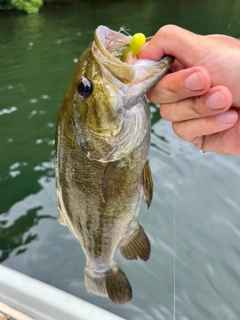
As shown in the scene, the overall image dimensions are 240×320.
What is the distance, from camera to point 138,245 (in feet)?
6.77

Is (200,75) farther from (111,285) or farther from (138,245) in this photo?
(111,285)

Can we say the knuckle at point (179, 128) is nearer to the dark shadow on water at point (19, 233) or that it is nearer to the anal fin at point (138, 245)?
the anal fin at point (138, 245)

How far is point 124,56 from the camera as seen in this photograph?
1478 mm

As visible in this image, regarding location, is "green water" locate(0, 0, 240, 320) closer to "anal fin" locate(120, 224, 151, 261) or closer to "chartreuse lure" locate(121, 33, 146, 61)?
"anal fin" locate(120, 224, 151, 261)

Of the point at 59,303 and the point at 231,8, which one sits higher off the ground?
the point at 59,303

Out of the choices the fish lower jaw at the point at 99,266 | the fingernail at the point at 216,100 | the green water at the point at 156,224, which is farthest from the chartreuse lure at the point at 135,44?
the green water at the point at 156,224

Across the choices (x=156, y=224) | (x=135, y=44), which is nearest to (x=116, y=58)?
(x=135, y=44)

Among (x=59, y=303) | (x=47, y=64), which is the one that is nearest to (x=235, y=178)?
(x=59, y=303)

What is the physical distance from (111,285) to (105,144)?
1010 mm

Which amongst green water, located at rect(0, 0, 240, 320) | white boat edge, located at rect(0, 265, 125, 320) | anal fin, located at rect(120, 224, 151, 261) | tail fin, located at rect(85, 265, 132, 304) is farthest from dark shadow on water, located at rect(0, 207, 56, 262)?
anal fin, located at rect(120, 224, 151, 261)

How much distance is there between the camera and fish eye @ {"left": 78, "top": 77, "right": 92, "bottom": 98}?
1496 millimetres

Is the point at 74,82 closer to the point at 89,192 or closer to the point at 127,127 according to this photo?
the point at 127,127

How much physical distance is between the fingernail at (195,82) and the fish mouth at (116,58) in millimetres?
139

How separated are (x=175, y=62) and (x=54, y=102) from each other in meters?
6.91
